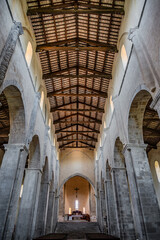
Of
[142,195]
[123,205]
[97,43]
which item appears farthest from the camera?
[97,43]

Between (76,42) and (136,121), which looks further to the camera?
(76,42)

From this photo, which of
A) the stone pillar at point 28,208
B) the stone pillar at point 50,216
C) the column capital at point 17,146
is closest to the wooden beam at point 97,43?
the column capital at point 17,146

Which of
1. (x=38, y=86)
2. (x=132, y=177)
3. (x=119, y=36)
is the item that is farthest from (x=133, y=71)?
(x=38, y=86)

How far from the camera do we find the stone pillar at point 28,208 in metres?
11.1

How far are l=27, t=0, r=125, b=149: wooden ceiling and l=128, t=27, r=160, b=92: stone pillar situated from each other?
150 inches

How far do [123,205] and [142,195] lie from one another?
4.36 meters

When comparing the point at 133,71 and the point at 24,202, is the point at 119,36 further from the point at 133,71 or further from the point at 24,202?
the point at 24,202

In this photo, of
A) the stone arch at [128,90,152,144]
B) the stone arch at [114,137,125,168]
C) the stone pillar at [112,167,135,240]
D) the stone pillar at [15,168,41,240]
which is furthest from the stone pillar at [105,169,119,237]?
the stone arch at [128,90,152,144]

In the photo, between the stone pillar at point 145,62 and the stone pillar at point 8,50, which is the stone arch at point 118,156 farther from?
the stone pillar at point 8,50

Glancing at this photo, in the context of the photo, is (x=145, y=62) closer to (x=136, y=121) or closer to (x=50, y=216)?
(x=136, y=121)

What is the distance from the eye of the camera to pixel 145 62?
25.4 feet

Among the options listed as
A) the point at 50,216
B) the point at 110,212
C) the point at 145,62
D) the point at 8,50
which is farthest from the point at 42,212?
the point at 145,62

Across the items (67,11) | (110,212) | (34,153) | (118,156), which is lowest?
(110,212)

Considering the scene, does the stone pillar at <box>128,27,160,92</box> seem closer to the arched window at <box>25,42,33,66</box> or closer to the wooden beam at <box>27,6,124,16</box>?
the wooden beam at <box>27,6,124,16</box>
